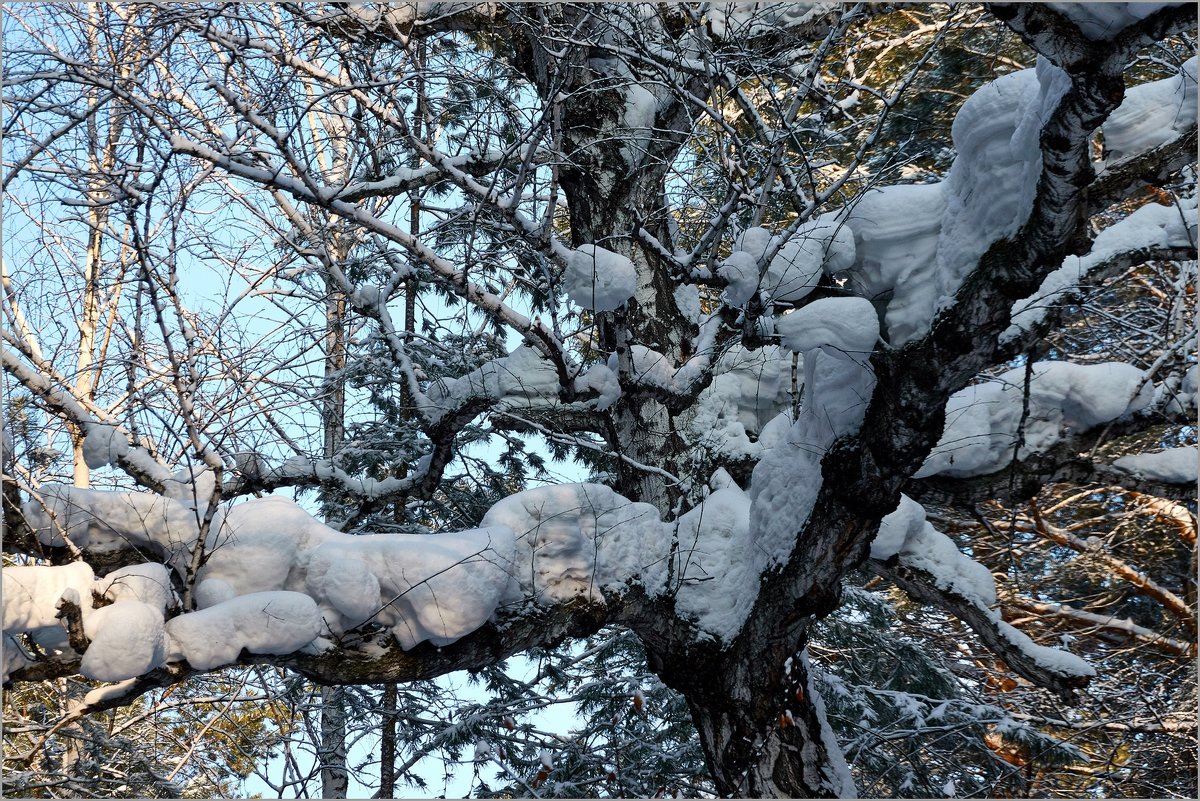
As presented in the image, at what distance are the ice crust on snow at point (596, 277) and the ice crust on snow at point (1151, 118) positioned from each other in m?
1.94

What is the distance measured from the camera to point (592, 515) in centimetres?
436

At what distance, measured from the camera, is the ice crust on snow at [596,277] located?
12.2ft

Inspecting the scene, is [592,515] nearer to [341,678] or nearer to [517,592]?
[517,592]

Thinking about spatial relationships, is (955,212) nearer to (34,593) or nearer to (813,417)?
(813,417)

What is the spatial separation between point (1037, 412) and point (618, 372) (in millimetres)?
2040

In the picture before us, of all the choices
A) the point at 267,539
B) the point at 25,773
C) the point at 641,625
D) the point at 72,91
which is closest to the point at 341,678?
the point at 267,539

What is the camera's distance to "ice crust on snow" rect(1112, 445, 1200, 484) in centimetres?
437

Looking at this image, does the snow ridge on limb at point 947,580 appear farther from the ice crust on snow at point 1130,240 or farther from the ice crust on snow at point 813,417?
the ice crust on snow at point 1130,240

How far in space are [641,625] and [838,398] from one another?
153cm

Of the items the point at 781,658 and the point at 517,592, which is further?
the point at 781,658

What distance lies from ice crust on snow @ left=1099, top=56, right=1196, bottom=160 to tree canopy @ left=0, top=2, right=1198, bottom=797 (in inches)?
0.8

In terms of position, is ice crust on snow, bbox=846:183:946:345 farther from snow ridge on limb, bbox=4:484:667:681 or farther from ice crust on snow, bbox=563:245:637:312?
snow ridge on limb, bbox=4:484:667:681

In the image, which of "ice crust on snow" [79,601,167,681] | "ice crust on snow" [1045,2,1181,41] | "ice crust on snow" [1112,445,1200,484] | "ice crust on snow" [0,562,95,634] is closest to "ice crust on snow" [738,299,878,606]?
"ice crust on snow" [1045,2,1181,41]

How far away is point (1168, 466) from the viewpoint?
14.4 feet
